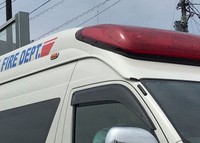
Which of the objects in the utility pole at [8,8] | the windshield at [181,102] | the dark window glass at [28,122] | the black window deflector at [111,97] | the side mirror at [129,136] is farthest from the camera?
the utility pole at [8,8]

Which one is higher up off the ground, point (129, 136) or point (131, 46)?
point (131, 46)

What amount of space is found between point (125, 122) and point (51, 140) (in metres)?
0.87

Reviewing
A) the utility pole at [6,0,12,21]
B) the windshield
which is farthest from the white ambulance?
the utility pole at [6,0,12,21]

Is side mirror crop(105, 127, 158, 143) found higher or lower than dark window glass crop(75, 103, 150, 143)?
lower

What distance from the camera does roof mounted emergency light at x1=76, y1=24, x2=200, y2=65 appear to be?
3.63 metres

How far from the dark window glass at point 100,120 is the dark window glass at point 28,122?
44 cm

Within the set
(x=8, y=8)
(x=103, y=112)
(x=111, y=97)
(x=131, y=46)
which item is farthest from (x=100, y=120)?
(x=8, y=8)

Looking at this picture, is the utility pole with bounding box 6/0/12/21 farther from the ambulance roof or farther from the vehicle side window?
the vehicle side window

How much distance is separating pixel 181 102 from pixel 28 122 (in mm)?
1686

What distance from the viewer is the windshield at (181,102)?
3.12 meters

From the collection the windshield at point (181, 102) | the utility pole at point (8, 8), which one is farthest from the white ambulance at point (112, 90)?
the utility pole at point (8, 8)

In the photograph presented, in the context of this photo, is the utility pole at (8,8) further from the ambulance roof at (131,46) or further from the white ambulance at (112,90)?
the ambulance roof at (131,46)

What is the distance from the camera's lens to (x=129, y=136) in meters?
2.93

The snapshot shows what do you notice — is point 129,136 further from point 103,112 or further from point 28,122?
point 28,122
